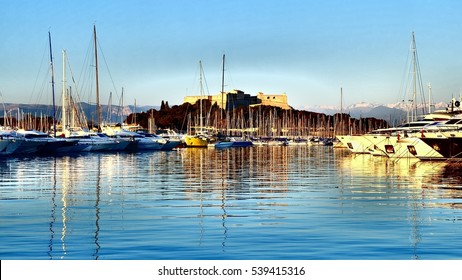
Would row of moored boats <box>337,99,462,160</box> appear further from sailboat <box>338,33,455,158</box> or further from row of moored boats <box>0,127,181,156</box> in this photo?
row of moored boats <box>0,127,181,156</box>

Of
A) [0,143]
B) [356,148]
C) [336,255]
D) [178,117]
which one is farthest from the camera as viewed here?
[178,117]

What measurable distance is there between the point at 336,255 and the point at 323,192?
410 inches

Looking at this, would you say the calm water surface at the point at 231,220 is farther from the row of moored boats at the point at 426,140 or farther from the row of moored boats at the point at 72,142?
the row of moored boats at the point at 72,142

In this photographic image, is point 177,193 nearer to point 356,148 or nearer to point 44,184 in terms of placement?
point 44,184

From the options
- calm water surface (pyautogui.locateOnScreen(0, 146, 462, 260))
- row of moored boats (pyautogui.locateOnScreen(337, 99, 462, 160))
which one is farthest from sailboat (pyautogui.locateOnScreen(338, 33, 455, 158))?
calm water surface (pyautogui.locateOnScreen(0, 146, 462, 260))

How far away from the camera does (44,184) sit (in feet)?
76.6

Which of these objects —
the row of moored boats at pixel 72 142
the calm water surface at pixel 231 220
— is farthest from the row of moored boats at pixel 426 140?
the row of moored boats at pixel 72 142

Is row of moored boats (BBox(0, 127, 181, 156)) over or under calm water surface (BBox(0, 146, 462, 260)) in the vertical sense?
over

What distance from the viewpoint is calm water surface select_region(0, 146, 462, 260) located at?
10336mm

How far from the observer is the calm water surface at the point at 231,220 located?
1034 centimetres

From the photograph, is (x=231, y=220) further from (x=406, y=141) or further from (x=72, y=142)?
(x=72, y=142)

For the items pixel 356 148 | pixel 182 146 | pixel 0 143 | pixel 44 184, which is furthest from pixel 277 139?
pixel 44 184

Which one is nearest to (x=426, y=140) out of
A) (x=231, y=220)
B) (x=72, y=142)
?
(x=72, y=142)
